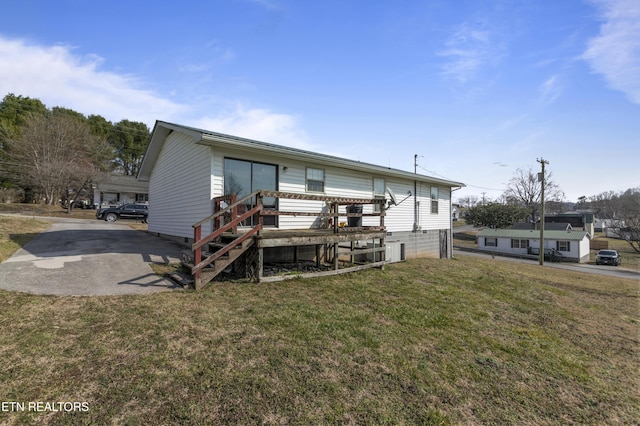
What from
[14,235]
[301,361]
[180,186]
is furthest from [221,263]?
[14,235]

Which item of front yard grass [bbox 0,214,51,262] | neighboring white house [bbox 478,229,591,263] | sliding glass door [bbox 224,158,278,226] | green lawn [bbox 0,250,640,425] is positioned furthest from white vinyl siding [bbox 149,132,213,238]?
neighboring white house [bbox 478,229,591,263]

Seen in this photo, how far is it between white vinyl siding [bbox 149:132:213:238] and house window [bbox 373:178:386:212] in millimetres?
7187

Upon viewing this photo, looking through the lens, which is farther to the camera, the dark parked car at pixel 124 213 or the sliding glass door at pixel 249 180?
the dark parked car at pixel 124 213

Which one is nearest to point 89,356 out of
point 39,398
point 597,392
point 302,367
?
point 39,398

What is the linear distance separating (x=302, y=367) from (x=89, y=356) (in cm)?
240

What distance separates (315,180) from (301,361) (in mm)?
7579

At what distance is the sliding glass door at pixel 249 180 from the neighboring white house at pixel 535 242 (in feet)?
A: 124

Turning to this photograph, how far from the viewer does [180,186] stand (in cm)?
1052

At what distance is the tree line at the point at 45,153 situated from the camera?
26.6m

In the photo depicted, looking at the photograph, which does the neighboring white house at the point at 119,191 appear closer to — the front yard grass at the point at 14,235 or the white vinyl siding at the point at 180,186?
the front yard grass at the point at 14,235

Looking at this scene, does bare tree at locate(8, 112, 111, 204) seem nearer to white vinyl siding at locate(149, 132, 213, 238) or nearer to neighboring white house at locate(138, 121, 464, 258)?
neighboring white house at locate(138, 121, 464, 258)

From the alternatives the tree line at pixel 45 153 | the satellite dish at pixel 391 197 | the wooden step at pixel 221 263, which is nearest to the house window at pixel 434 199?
the satellite dish at pixel 391 197

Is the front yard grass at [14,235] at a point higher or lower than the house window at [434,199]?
lower

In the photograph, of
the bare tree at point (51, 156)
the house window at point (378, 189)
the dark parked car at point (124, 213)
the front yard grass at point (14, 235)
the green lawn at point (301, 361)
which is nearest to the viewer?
the green lawn at point (301, 361)
